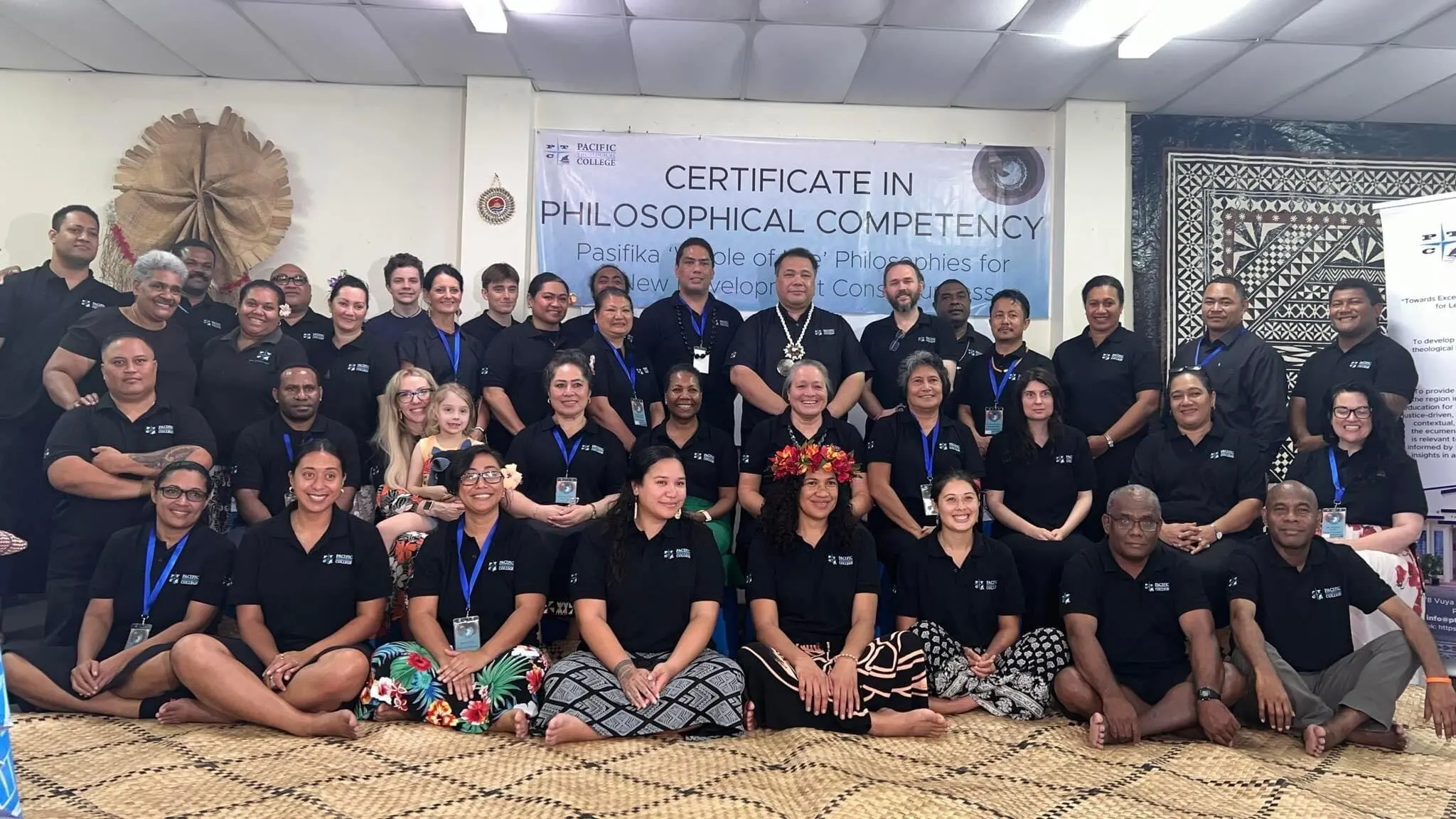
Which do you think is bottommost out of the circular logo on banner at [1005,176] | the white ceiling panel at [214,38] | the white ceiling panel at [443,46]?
the circular logo on banner at [1005,176]

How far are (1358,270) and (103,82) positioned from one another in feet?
26.3

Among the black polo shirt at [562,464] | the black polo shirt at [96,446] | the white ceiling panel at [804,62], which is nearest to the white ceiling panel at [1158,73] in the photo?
the white ceiling panel at [804,62]

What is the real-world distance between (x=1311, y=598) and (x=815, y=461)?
1930 mm

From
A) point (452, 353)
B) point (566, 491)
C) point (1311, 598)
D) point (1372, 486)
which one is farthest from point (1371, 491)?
point (452, 353)

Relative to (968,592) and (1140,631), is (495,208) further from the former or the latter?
(1140,631)

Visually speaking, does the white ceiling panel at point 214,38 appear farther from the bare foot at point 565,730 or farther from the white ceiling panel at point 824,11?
the bare foot at point 565,730

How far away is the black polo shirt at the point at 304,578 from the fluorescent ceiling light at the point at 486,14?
2704 mm

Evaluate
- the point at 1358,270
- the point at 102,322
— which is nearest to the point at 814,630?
the point at 102,322

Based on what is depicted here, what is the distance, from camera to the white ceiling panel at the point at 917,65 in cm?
498

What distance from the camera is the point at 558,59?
5.36m

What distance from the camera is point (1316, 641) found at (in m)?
3.48

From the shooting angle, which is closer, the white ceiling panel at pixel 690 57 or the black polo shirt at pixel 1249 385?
the black polo shirt at pixel 1249 385

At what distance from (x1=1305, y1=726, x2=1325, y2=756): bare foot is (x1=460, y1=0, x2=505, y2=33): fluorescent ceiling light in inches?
184

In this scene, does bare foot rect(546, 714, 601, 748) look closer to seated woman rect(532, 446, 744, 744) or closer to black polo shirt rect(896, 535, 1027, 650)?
seated woman rect(532, 446, 744, 744)
